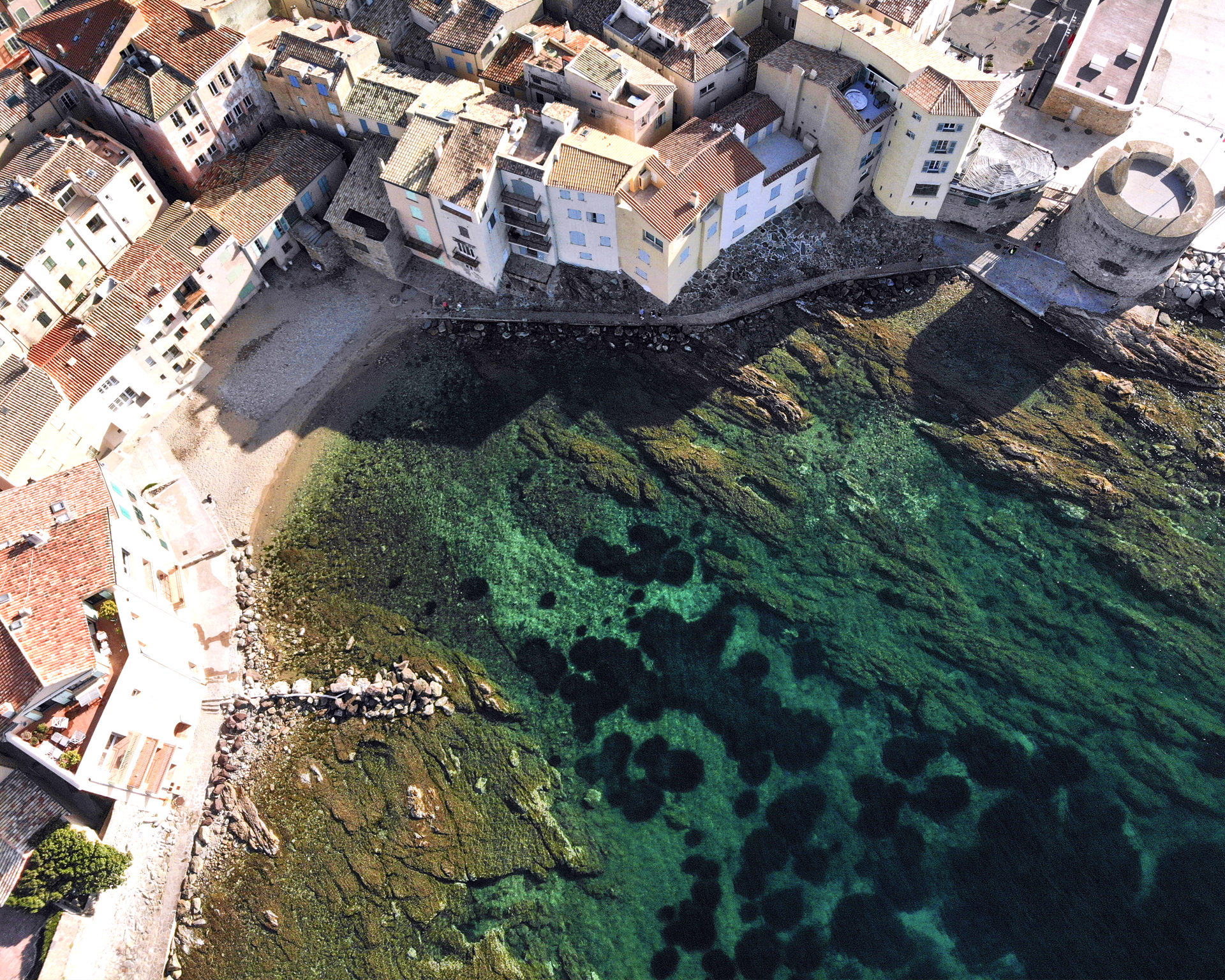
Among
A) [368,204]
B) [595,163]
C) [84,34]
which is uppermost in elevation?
[84,34]

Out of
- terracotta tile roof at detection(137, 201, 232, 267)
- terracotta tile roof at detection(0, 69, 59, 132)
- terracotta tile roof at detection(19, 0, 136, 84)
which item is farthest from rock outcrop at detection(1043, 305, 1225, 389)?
terracotta tile roof at detection(0, 69, 59, 132)

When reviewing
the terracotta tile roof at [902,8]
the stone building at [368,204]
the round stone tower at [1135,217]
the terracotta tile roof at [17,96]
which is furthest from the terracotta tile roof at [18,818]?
the round stone tower at [1135,217]

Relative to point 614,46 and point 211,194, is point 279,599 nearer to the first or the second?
point 211,194

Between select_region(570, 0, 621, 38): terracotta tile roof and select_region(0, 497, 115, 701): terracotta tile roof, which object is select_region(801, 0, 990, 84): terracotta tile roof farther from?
select_region(0, 497, 115, 701): terracotta tile roof

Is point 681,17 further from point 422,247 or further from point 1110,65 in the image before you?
point 1110,65

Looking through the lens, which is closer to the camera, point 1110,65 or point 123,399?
point 123,399

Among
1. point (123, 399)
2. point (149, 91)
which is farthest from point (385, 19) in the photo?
point (123, 399)
